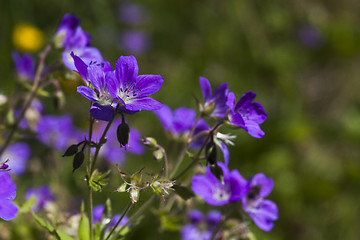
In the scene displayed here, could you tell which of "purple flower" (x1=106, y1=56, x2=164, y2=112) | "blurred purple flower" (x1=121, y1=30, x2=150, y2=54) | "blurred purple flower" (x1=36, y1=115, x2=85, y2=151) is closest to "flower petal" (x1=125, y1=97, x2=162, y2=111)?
"purple flower" (x1=106, y1=56, x2=164, y2=112)

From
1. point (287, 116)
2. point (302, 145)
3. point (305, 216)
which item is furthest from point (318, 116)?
point (305, 216)

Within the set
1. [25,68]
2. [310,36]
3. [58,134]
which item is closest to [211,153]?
[25,68]

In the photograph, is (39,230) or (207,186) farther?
(39,230)

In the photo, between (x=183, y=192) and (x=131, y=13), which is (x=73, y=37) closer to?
(x=183, y=192)

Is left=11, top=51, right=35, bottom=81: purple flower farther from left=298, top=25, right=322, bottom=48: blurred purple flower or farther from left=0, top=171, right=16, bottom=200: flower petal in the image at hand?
left=298, top=25, right=322, bottom=48: blurred purple flower

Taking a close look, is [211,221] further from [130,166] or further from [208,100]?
[130,166]
